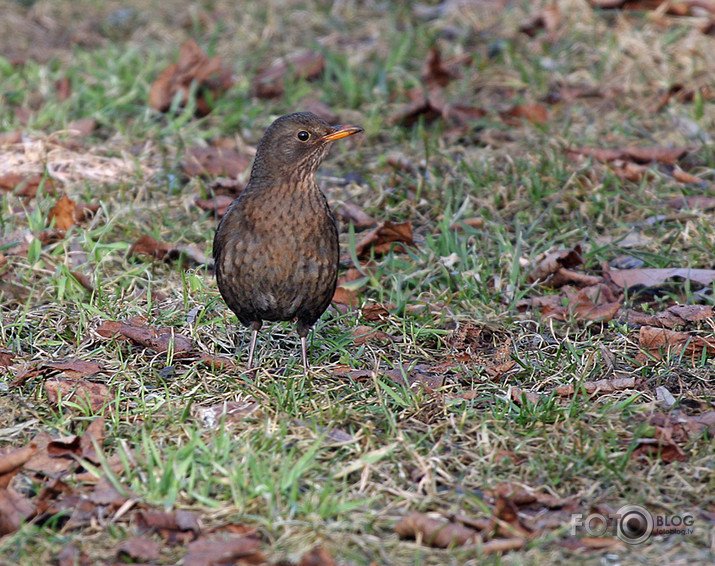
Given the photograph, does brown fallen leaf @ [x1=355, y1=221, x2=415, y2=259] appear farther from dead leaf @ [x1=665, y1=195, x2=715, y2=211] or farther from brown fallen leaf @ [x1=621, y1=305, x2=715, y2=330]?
dead leaf @ [x1=665, y1=195, x2=715, y2=211]

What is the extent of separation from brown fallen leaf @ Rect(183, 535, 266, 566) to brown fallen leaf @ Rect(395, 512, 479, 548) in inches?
21.1

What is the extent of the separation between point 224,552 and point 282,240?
5.78 feet

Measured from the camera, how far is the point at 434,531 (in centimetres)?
353

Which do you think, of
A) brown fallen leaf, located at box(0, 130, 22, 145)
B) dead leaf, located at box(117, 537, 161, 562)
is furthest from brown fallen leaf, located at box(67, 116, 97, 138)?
dead leaf, located at box(117, 537, 161, 562)

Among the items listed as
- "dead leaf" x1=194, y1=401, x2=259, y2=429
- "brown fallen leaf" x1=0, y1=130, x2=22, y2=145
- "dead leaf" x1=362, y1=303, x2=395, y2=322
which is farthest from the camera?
"brown fallen leaf" x1=0, y1=130, x2=22, y2=145

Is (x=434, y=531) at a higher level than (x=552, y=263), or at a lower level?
higher

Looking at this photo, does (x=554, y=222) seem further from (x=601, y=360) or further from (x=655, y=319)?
(x=601, y=360)

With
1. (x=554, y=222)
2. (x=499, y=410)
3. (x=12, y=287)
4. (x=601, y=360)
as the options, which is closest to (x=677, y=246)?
(x=554, y=222)

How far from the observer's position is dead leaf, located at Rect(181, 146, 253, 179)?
6824 mm

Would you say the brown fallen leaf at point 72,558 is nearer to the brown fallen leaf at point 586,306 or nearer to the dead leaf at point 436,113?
the brown fallen leaf at point 586,306

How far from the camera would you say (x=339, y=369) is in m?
4.86

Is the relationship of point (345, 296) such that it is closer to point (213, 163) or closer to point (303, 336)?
point (303, 336)

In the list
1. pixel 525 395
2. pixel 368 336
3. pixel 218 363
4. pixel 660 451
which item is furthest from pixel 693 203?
pixel 218 363

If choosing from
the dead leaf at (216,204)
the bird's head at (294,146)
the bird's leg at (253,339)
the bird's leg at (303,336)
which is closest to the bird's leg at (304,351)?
the bird's leg at (303,336)
